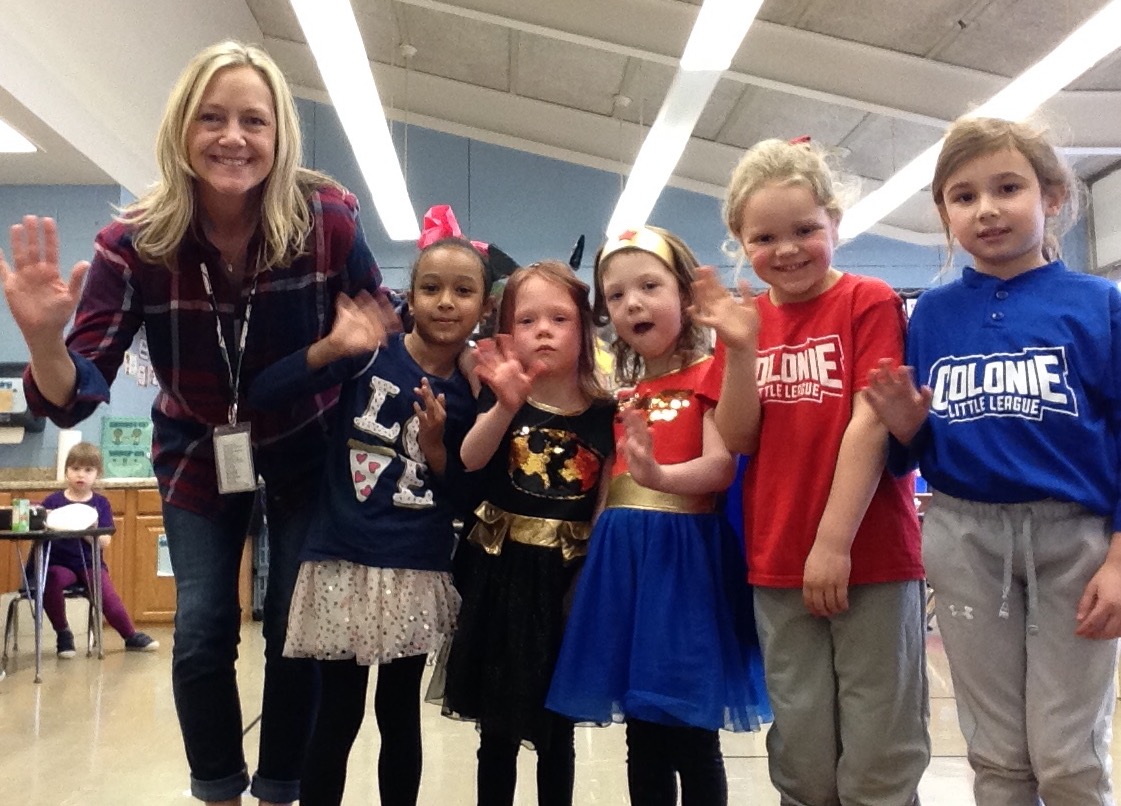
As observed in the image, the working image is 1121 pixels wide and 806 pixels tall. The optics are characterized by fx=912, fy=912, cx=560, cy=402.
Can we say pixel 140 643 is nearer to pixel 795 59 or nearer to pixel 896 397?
pixel 896 397

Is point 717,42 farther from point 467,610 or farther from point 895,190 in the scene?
point 467,610

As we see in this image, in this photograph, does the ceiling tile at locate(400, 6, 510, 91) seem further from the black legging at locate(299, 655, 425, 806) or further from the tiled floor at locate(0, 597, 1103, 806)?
the black legging at locate(299, 655, 425, 806)

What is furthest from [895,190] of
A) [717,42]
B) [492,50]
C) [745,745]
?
[745,745]

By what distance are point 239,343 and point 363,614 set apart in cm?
51

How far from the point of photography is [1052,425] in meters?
1.23

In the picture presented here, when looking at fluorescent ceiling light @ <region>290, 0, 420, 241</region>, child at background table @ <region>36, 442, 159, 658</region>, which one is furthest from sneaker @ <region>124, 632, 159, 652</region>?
fluorescent ceiling light @ <region>290, 0, 420, 241</region>

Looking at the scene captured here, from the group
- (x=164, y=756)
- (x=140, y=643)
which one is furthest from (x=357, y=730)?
(x=140, y=643)

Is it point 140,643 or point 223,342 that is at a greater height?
point 223,342

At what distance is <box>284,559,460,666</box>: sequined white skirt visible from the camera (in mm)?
1495

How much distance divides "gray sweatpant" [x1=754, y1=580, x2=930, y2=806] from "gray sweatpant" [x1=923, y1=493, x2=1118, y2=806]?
0.07 metres

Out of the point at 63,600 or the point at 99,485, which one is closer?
the point at 63,600

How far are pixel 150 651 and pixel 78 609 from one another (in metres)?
1.31

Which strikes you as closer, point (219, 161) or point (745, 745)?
point (219, 161)

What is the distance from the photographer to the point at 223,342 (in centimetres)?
157
